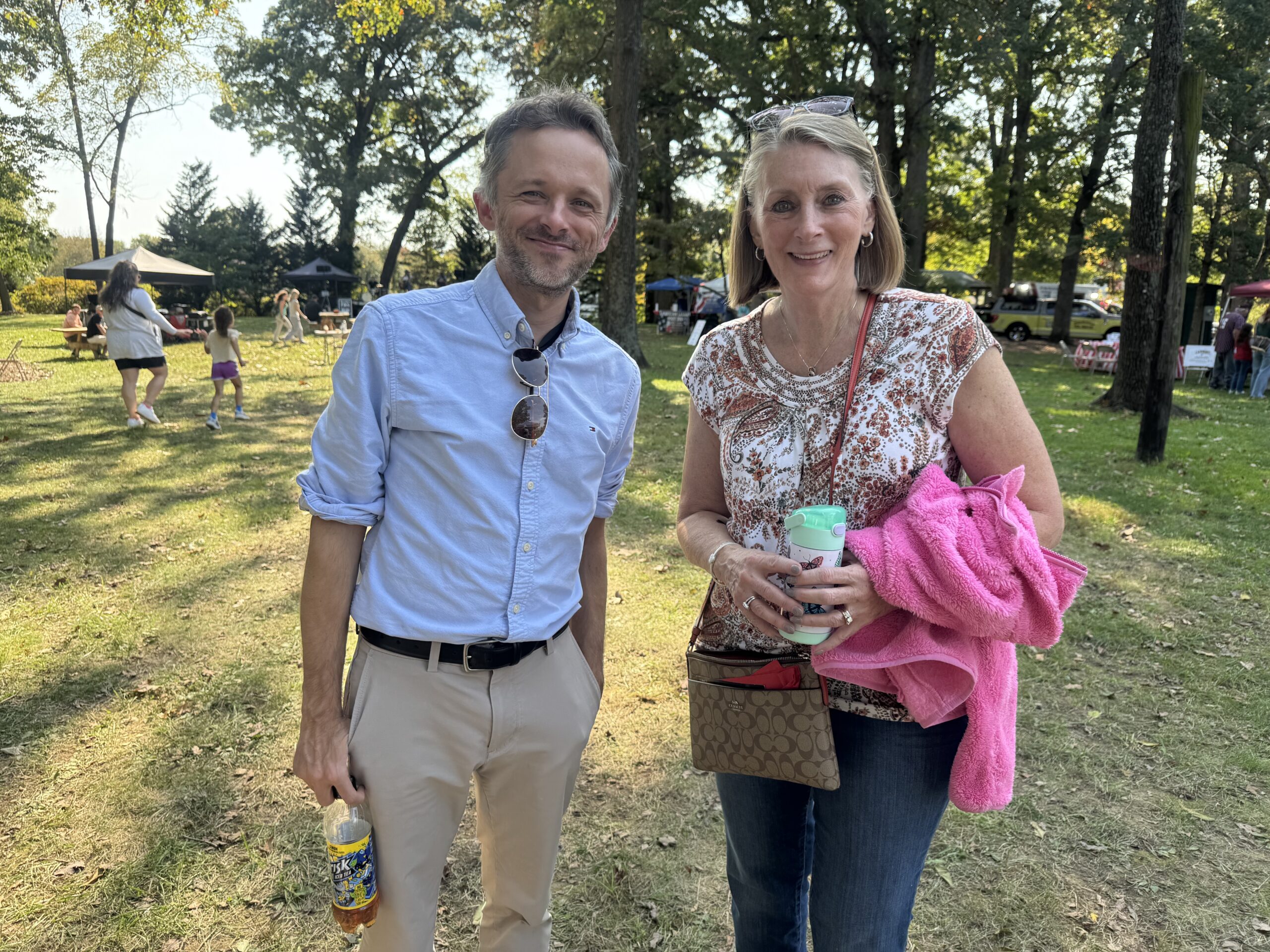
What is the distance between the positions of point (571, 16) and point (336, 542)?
66.7ft

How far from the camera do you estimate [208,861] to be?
10.1 ft

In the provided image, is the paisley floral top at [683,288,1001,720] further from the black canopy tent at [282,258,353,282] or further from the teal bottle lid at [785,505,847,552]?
the black canopy tent at [282,258,353,282]

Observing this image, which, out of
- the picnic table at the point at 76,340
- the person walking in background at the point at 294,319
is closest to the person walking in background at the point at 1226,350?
the person walking in background at the point at 294,319

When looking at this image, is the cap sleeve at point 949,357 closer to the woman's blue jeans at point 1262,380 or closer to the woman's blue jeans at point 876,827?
the woman's blue jeans at point 876,827

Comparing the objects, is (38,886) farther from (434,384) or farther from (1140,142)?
(1140,142)

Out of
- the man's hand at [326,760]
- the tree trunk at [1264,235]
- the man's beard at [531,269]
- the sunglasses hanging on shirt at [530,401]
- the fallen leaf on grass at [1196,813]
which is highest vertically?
the tree trunk at [1264,235]

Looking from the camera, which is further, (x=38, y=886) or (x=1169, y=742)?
(x=1169, y=742)

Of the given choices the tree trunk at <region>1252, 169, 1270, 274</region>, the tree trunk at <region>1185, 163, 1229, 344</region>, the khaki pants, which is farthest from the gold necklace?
the tree trunk at <region>1185, 163, 1229, 344</region>

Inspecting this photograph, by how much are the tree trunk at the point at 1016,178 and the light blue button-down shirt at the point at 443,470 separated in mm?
25865

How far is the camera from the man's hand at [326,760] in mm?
1804

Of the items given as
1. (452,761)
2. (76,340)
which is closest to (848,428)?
(452,761)

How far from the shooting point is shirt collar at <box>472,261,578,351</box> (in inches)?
73.9

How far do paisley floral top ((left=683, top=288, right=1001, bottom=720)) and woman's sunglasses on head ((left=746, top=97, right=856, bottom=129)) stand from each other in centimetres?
46

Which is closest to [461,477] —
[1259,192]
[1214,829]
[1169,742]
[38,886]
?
[38,886]
